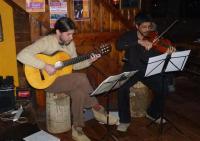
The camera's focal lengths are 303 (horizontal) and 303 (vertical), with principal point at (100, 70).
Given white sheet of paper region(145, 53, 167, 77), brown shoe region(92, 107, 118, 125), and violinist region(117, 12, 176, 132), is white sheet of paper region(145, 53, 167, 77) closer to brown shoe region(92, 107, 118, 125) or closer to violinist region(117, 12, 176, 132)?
violinist region(117, 12, 176, 132)

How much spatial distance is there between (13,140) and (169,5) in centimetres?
673

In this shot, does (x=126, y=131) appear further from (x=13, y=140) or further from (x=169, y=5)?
(x=169, y=5)

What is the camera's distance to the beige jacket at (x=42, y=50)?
3.56 m

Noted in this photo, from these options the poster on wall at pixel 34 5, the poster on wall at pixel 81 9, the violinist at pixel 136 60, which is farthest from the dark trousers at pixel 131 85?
the poster on wall at pixel 34 5

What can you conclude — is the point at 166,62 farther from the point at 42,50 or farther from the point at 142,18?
the point at 42,50

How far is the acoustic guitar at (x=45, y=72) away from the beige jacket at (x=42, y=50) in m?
0.07

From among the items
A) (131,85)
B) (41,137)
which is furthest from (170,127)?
(41,137)

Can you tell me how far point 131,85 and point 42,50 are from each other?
124cm

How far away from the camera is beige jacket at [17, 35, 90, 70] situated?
140 inches

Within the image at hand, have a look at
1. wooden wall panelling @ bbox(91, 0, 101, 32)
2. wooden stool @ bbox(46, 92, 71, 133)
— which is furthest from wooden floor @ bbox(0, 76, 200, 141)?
wooden wall panelling @ bbox(91, 0, 101, 32)

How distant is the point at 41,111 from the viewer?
14.5 ft

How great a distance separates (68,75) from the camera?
3.76 metres

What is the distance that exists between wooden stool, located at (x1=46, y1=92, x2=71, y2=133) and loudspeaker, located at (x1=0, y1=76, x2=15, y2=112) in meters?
0.48

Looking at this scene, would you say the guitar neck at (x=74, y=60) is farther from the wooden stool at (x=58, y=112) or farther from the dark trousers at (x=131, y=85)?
the dark trousers at (x=131, y=85)
